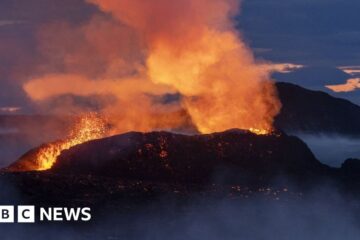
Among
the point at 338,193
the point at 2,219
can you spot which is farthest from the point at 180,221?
the point at 338,193

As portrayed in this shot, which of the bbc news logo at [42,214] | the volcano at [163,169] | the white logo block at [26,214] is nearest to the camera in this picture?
the white logo block at [26,214]

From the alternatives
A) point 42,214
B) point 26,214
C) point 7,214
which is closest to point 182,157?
point 42,214

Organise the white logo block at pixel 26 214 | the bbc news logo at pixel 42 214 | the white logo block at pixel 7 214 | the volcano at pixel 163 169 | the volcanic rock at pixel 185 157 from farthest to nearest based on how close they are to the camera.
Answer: the volcanic rock at pixel 185 157, the volcano at pixel 163 169, the bbc news logo at pixel 42 214, the white logo block at pixel 26 214, the white logo block at pixel 7 214

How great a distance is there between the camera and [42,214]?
123625mm

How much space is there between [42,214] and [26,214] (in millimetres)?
4334

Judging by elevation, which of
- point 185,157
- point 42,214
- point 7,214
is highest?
point 185,157

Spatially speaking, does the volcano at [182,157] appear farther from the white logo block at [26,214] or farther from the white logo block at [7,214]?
the white logo block at [7,214]

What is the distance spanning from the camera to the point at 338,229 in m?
139

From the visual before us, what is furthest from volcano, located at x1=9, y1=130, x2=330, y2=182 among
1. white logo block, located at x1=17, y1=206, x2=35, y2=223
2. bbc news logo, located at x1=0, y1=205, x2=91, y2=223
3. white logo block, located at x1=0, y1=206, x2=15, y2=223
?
white logo block, located at x1=0, y1=206, x2=15, y2=223

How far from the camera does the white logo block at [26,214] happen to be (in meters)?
121

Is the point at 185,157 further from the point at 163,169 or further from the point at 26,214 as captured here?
the point at 26,214

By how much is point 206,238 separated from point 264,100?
48109 mm

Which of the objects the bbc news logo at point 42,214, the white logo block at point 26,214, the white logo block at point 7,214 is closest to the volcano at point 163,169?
the bbc news logo at point 42,214

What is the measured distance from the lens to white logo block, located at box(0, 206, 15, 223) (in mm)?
118213
